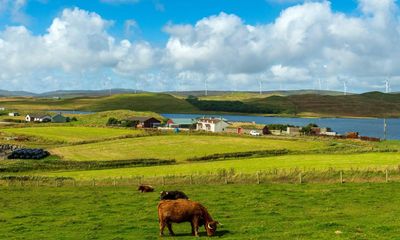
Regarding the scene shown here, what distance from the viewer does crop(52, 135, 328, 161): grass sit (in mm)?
77562

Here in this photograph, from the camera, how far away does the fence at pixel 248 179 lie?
42.1 metres

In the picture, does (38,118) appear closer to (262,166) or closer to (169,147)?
(169,147)

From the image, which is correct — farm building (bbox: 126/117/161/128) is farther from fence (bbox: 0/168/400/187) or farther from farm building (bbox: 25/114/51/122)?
fence (bbox: 0/168/400/187)

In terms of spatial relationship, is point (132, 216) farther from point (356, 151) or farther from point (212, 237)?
point (356, 151)

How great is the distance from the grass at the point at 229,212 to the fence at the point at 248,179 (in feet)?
9.04

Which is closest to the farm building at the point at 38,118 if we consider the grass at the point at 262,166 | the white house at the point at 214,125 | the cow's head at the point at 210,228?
the white house at the point at 214,125

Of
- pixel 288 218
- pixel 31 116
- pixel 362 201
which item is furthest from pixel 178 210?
pixel 31 116

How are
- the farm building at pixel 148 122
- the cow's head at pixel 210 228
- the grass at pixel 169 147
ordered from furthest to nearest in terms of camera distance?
the farm building at pixel 148 122 < the grass at pixel 169 147 < the cow's head at pixel 210 228

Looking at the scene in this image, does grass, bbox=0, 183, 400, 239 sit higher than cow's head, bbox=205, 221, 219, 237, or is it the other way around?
cow's head, bbox=205, 221, 219, 237

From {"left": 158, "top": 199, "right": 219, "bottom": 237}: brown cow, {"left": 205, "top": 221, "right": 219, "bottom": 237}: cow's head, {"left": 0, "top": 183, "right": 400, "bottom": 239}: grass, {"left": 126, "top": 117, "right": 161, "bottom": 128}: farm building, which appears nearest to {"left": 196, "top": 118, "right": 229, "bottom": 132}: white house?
{"left": 126, "top": 117, "right": 161, "bottom": 128}: farm building

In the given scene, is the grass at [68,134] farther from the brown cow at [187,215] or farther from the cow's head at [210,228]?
the cow's head at [210,228]

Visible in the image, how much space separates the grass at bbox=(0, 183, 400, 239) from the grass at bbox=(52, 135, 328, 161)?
3534cm

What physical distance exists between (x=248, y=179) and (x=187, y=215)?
23.8 metres

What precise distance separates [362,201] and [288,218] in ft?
28.5
